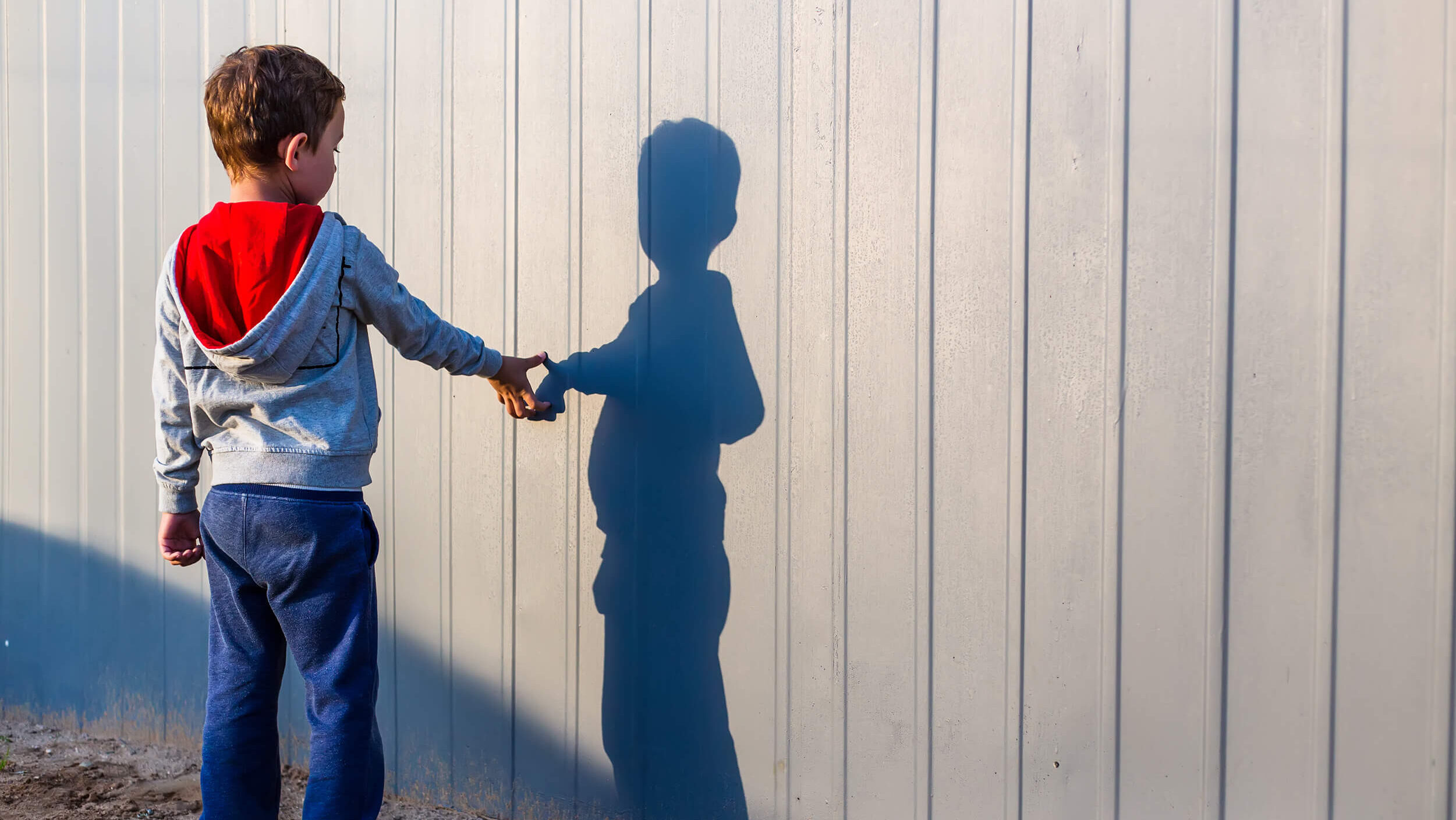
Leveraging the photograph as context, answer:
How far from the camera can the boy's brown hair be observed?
5.42 feet

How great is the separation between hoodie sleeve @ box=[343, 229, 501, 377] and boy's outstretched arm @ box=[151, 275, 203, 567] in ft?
0.97

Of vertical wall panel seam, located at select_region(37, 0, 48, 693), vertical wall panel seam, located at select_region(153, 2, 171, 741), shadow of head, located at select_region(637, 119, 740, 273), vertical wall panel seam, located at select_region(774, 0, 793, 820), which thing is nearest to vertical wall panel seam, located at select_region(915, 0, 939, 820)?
vertical wall panel seam, located at select_region(774, 0, 793, 820)

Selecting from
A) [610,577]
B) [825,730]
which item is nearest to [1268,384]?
[825,730]

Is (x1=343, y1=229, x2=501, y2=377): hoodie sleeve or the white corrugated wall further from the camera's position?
(x1=343, y1=229, x2=501, y2=377): hoodie sleeve

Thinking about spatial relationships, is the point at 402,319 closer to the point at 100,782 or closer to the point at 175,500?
the point at 175,500

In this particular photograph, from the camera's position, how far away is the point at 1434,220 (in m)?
1.51

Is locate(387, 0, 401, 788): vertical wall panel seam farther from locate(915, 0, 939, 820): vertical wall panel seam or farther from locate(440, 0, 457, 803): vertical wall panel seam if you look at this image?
locate(915, 0, 939, 820): vertical wall panel seam

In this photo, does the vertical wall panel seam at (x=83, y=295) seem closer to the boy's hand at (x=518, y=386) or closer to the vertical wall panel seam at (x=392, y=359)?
the vertical wall panel seam at (x=392, y=359)

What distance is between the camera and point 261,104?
64.9 inches

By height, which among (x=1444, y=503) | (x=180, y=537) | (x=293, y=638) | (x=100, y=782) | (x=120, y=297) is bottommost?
(x=100, y=782)

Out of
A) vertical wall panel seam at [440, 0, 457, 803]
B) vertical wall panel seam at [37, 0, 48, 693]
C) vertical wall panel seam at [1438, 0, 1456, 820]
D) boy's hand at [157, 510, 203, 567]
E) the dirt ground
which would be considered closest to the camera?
vertical wall panel seam at [1438, 0, 1456, 820]

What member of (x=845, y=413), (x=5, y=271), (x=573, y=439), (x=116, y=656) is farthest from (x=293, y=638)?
(x=5, y=271)

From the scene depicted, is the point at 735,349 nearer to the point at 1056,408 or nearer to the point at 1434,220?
the point at 1056,408

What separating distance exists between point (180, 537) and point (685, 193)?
1.11 m
